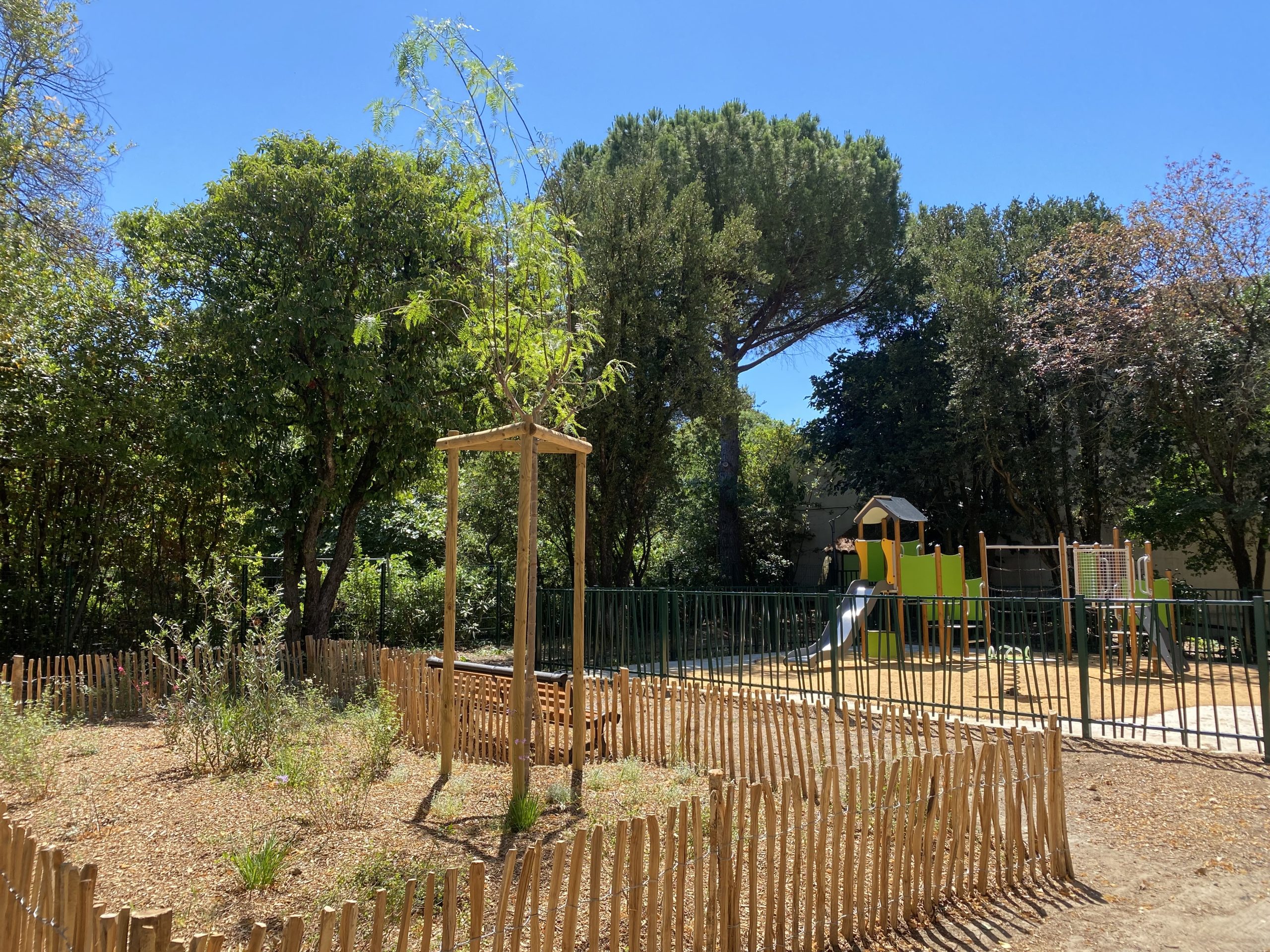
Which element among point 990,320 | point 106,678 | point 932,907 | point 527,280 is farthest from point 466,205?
point 990,320

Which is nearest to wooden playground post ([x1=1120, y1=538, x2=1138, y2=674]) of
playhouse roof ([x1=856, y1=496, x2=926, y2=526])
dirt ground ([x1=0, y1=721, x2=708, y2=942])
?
playhouse roof ([x1=856, y1=496, x2=926, y2=526])

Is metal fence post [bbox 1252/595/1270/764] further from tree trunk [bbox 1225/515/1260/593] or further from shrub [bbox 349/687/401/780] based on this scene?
tree trunk [bbox 1225/515/1260/593]

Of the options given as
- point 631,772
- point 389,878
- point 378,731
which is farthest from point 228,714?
point 631,772

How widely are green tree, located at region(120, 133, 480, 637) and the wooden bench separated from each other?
5.58m

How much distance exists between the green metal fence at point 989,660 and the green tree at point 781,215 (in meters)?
8.72

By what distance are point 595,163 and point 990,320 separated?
1092cm

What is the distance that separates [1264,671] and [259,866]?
300 inches

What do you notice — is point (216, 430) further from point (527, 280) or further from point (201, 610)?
point (527, 280)

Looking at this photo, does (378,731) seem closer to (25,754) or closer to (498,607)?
(25,754)

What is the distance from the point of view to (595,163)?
22.8 meters

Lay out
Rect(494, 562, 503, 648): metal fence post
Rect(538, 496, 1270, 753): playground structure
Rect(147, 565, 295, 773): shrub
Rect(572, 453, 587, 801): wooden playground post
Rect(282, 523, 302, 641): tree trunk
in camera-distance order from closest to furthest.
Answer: Rect(572, 453, 587, 801): wooden playground post, Rect(147, 565, 295, 773): shrub, Rect(538, 496, 1270, 753): playground structure, Rect(282, 523, 302, 641): tree trunk, Rect(494, 562, 503, 648): metal fence post

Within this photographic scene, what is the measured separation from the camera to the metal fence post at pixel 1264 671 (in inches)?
269

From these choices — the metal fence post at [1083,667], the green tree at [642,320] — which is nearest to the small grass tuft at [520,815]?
the metal fence post at [1083,667]

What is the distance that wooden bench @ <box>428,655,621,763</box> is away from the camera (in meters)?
6.76
